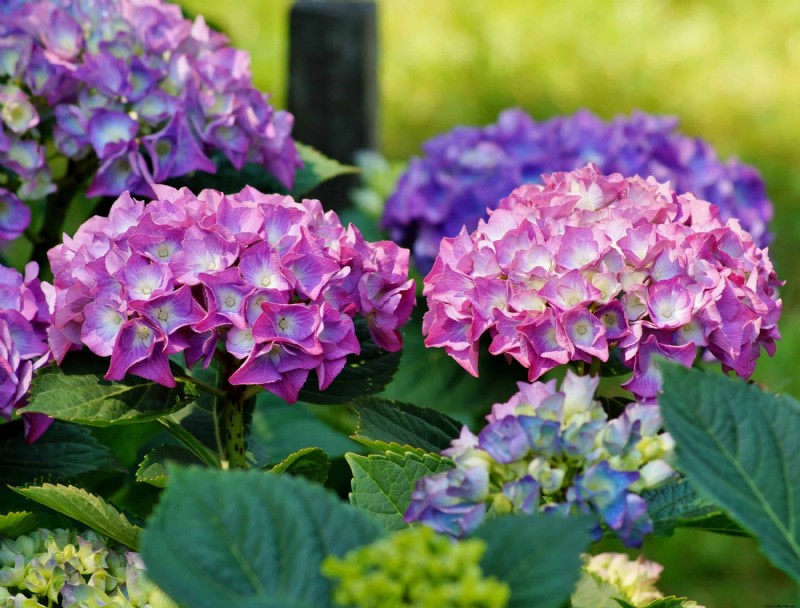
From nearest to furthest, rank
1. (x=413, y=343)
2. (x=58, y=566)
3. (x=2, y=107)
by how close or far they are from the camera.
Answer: (x=58, y=566)
(x=2, y=107)
(x=413, y=343)

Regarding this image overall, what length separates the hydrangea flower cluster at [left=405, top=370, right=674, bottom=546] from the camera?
2.89 ft

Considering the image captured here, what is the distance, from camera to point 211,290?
1.08 metres

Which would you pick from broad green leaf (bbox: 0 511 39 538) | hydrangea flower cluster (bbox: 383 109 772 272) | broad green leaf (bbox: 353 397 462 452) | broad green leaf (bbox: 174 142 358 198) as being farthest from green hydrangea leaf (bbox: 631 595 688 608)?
hydrangea flower cluster (bbox: 383 109 772 272)

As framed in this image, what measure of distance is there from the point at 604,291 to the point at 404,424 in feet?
0.84

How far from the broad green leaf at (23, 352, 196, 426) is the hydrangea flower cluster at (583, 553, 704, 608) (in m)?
0.47

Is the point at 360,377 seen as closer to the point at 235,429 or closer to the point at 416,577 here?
the point at 235,429

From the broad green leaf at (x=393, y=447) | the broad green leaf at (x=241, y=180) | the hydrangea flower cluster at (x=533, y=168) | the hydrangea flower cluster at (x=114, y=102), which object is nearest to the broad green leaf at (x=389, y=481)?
the broad green leaf at (x=393, y=447)

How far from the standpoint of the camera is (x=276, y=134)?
1555 mm

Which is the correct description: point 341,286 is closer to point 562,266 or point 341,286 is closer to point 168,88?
point 562,266

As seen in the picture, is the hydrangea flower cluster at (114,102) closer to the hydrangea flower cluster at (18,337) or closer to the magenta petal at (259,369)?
the hydrangea flower cluster at (18,337)

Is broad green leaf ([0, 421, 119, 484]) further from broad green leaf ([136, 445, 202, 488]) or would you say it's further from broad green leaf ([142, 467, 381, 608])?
broad green leaf ([142, 467, 381, 608])

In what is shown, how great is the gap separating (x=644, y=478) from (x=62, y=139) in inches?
35.2

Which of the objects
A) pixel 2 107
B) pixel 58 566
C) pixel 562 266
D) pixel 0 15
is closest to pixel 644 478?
pixel 562 266

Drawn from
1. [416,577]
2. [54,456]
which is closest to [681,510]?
[416,577]
